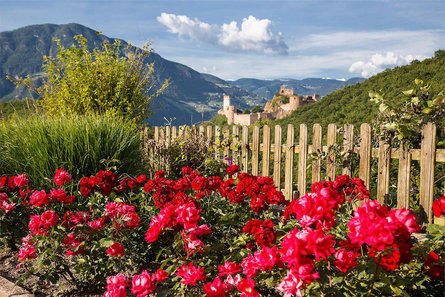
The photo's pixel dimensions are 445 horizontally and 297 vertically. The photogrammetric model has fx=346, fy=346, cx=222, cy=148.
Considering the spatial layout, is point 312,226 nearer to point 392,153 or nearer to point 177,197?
point 177,197

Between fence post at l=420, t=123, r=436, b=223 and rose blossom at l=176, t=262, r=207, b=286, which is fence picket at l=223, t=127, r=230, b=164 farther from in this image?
rose blossom at l=176, t=262, r=207, b=286

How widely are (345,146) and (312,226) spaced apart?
2.37 m

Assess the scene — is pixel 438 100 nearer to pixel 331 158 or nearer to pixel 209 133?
pixel 331 158

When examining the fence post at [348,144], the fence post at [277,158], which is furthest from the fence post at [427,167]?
the fence post at [277,158]

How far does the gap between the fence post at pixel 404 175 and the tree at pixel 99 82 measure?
166 inches

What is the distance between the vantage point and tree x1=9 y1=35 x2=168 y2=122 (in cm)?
593

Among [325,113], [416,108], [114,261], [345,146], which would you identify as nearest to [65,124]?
[114,261]

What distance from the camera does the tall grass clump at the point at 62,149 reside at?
124 inches

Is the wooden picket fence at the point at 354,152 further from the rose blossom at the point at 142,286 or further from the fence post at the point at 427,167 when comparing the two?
the rose blossom at the point at 142,286

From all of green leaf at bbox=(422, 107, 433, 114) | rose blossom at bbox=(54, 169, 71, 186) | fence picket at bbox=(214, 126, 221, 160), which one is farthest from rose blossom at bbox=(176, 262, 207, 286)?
fence picket at bbox=(214, 126, 221, 160)

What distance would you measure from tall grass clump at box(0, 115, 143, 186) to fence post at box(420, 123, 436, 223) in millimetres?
2731

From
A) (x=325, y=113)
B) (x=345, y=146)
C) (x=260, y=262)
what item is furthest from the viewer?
(x=325, y=113)

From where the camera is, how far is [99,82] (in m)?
5.91

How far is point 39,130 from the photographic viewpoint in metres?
3.30
